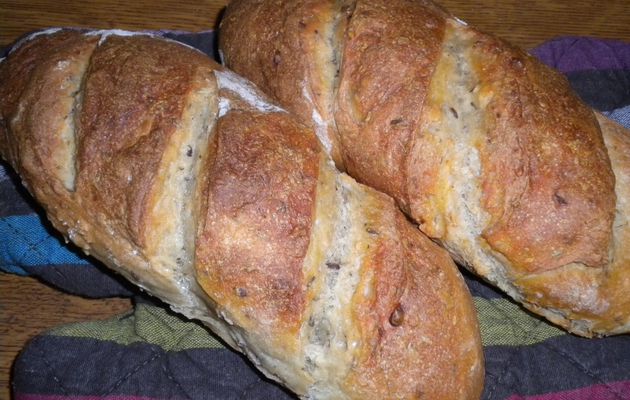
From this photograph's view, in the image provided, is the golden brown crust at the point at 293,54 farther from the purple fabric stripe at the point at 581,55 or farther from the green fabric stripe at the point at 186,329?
the purple fabric stripe at the point at 581,55

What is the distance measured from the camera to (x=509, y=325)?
1.38 metres

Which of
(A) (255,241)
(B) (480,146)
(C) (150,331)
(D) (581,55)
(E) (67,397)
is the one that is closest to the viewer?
(A) (255,241)

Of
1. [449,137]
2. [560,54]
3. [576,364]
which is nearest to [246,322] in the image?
[449,137]

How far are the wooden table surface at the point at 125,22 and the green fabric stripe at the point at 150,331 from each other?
0.15 metres

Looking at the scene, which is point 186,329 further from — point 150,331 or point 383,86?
point 383,86

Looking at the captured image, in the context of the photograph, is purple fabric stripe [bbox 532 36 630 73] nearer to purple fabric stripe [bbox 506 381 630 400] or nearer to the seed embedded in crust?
purple fabric stripe [bbox 506 381 630 400]

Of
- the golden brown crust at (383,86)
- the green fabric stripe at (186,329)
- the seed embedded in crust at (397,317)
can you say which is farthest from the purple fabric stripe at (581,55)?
the seed embedded in crust at (397,317)

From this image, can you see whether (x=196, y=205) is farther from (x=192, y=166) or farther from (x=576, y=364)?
(x=576, y=364)

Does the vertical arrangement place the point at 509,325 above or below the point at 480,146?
below

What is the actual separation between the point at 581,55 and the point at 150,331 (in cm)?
142

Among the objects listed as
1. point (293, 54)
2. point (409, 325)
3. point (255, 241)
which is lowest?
point (409, 325)

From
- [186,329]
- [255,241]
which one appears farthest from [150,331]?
[255,241]

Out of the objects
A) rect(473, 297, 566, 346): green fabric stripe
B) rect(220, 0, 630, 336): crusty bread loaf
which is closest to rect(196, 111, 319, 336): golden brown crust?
rect(220, 0, 630, 336): crusty bread loaf

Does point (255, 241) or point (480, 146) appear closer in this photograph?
point (255, 241)
